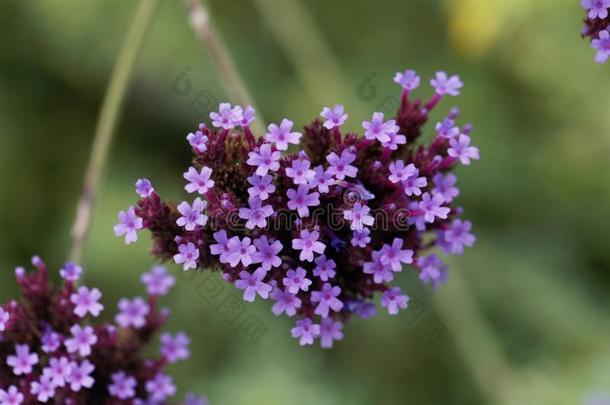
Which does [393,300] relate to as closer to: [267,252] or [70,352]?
[267,252]

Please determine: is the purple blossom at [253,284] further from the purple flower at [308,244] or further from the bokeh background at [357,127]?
the bokeh background at [357,127]

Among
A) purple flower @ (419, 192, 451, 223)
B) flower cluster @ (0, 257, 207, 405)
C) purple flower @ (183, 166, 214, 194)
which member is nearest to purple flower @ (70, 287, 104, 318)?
flower cluster @ (0, 257, 207, 405)

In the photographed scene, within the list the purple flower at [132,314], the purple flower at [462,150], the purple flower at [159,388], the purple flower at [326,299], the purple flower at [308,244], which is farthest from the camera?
the purple flower at [132,314]

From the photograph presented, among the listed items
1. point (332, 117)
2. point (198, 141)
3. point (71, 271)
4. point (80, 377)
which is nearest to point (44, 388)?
point (80, 377)

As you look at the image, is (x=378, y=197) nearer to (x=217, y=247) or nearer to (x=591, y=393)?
(x=217, y=247)

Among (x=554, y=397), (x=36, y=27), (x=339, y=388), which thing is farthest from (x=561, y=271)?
(x=36, y=27)

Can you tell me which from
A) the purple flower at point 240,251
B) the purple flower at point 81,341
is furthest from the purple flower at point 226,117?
the purple flower at point 81,341
